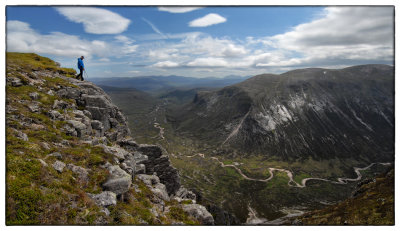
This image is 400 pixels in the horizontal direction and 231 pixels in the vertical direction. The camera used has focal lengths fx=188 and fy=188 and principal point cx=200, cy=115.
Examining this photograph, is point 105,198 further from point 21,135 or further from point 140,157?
point 140,157

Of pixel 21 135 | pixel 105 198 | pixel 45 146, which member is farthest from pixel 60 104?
pixel 105 198

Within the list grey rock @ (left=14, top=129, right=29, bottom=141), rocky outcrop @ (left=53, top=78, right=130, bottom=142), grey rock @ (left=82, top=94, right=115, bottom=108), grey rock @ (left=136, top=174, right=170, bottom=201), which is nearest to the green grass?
rocky outcrop @ (left=53, top=78, right=130, bottom=142)

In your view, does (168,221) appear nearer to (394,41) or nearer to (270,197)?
(394,41)

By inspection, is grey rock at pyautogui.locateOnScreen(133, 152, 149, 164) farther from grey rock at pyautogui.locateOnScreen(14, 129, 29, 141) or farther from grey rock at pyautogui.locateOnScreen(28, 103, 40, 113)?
grey rock at pyautogui.locateOnScreen(14, 129, 29, 141)

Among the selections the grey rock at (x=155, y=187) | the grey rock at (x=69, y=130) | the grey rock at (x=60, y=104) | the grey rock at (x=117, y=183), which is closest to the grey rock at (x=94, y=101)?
the grey rock at (x=60, y=104)

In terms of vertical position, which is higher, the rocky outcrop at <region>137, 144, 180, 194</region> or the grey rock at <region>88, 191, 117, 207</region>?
the grey rock at <region>88, 191, 117, 207</region>

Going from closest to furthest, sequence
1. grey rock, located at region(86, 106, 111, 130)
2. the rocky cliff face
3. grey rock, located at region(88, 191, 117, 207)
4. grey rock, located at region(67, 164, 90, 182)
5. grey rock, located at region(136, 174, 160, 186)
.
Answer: the rocky cliff face → grey rock, located at region(88, 191, 117, 207) → grey rock, located at region(67, 164, 90, 182) → grey rock, located at region(136, 174, 160, 186) → grey rock, located at region(86, 106, 111, 130)

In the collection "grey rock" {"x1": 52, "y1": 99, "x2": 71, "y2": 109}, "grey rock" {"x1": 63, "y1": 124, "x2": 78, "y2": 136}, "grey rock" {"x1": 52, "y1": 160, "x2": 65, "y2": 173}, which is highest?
"grey rock" {"x1": 52, "y1": 99, "x2": 71, "y2": 109}
